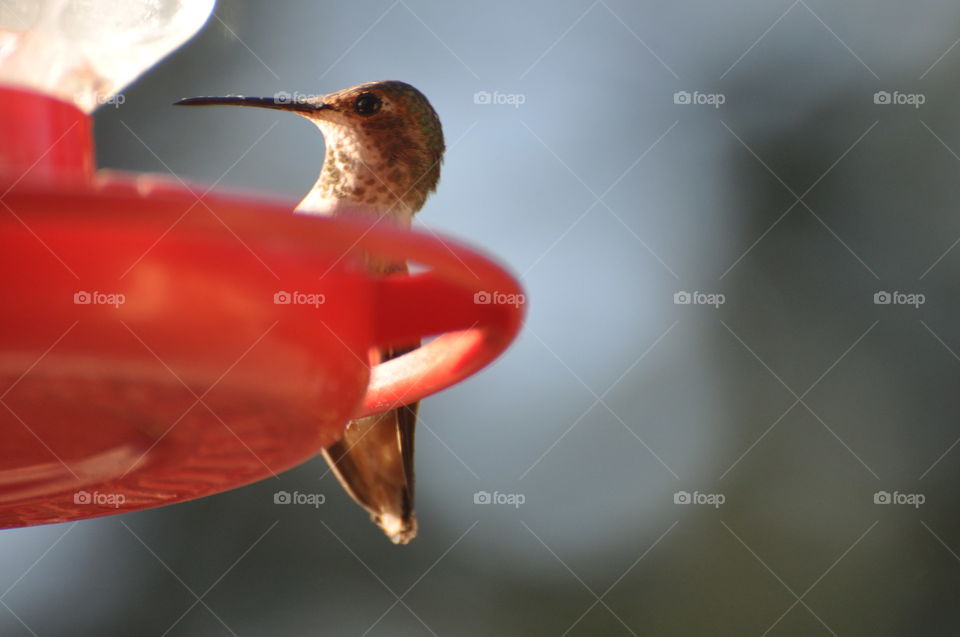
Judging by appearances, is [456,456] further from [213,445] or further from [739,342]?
[213,445]

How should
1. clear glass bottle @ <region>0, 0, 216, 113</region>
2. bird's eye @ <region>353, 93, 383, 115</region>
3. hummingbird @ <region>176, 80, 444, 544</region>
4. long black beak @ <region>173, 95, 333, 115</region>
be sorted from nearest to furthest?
clear glass bottle @ <region>0, 0, 216, 113</region>
long black beak @ <region>173, 95, 333, 115</region>
hummingbird @ <region>176, 80, 444, 544</region>
bird's eye @ <region>353, 93, 383, 115</region>

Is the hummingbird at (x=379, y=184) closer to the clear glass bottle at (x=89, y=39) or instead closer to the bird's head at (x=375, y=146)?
the bird's head at (x=375, y=146)

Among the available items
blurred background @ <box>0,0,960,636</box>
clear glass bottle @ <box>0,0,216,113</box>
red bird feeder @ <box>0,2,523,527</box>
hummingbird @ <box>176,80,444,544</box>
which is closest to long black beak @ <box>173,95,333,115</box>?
hummingbird @ <box>176,80,444,544</box>

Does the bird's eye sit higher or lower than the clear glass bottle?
higher

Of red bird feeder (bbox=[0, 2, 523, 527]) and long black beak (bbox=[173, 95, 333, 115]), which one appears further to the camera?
long black beak (bbox=[173, 95, 333, 115])

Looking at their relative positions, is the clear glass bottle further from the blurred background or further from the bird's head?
the blurred background

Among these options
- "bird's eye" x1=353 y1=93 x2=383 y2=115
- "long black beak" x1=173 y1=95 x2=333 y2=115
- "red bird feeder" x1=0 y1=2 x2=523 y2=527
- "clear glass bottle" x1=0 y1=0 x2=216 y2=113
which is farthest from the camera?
"bird's eye" x1=353 y1=93 x2=383 y2=115

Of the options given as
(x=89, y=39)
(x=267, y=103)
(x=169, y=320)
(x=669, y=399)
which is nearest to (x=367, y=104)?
(x=267, y=103)
